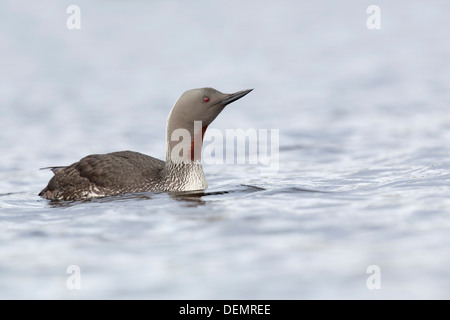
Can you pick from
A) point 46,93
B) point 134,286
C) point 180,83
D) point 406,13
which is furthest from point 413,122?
point 406,13

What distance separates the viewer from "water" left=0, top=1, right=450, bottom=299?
570cm

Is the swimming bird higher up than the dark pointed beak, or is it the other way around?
the dark pointed beak

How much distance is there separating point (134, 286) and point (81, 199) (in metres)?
3.21

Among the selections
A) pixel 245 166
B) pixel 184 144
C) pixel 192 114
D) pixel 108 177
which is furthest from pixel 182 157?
pixel 245 166

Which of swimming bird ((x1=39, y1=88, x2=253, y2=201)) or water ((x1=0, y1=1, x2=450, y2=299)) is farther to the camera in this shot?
swimming bird ((x1=39, y1=88, x2=253, y2=201))

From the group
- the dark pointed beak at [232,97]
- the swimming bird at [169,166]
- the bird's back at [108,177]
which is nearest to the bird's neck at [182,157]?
the swimming bird at [169,166]

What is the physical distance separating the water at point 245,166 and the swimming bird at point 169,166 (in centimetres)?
22

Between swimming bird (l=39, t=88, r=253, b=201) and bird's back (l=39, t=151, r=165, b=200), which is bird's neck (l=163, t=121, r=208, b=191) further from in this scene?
bird's back (l=39, t=151, r=165, b=200)

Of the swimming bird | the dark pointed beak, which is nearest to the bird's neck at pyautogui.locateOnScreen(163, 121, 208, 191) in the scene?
the swimming bird

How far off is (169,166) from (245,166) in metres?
2.58

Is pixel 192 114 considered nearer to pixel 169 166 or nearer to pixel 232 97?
pixel 232 97

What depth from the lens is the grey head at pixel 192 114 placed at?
8438 millimetres

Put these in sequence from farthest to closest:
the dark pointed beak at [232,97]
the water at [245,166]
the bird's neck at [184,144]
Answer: the bird's neck at [184,144], the dark pointed beak at [232,97], the water at [245,166]

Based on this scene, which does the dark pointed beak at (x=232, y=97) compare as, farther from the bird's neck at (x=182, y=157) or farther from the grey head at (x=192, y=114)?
the bird's neck at (x=182, y=157)
